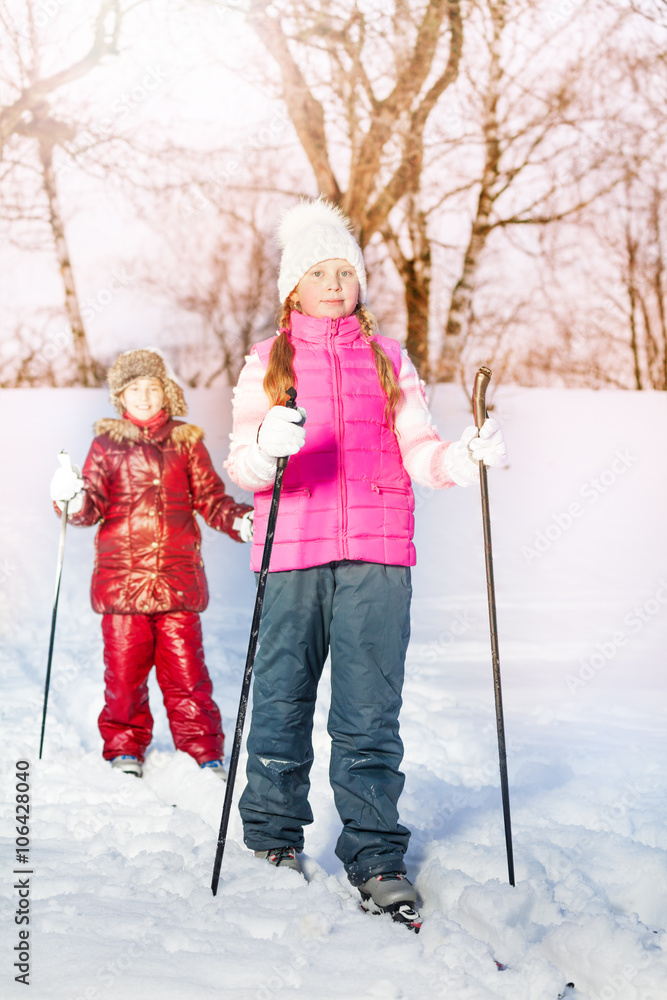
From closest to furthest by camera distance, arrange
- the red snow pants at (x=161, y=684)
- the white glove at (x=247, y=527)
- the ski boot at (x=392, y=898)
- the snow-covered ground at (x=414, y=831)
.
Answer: the snow-covered ground at (x=414, y=831)
the ski boot at (x=392, y=898)
the white glove at (x=247, y=527)
the red snow pants at (x=161, y=684)

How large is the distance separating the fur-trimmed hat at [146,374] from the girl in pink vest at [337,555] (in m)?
1.40

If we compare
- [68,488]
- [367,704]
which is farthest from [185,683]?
[367,704]

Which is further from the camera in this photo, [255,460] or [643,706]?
[643,706]

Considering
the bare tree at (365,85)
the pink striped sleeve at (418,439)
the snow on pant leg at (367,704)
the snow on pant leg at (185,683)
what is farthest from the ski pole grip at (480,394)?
the bare tree at (365,85)

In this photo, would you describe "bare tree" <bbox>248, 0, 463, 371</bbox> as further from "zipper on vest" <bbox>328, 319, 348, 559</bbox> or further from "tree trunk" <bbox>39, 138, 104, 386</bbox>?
"zipper on vest" <bbox>328, 319, 348, 559</bbox>

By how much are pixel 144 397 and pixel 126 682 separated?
1.21 m

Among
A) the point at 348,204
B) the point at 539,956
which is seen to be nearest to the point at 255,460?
the point at 539,956

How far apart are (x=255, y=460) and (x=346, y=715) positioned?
2.45ft

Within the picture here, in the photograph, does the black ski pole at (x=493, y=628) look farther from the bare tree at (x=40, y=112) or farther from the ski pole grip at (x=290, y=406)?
the bare tree at (x=40, y=112)

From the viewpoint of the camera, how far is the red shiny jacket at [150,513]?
3.99 metres

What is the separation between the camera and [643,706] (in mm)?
4938

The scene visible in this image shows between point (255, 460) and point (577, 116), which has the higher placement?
point (577, 116)

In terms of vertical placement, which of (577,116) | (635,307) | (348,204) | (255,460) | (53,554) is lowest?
(53,554)

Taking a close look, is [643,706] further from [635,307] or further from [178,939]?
[635,307]
